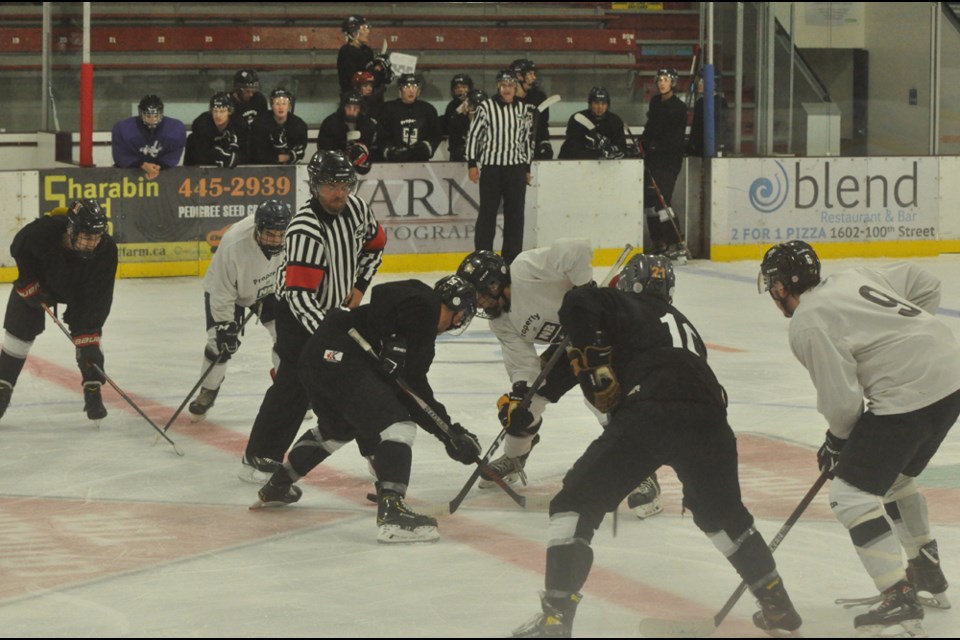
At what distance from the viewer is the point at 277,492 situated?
526 cm

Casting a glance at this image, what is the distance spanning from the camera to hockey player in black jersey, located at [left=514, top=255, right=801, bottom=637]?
12.3ft

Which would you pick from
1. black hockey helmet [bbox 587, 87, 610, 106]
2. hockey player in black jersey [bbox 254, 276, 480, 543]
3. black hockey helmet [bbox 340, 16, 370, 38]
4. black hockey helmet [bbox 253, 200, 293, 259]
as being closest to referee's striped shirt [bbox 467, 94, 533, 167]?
black hockey helmet [bbox 587, 87, 610, 106]

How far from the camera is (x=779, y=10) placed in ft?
44.1

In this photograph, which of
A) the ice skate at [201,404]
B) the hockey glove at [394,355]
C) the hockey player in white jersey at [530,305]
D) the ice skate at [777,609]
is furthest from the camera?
the ice skate at [201,404]

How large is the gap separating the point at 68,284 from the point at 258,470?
140cm

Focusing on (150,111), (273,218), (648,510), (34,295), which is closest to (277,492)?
(648,510)

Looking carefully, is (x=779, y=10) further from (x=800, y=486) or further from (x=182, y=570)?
(x=182, y=570)

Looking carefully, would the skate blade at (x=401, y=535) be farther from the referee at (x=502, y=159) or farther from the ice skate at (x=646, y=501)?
the referee at (x=502, y=159)

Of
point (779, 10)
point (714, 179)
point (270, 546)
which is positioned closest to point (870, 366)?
point (270, 546)

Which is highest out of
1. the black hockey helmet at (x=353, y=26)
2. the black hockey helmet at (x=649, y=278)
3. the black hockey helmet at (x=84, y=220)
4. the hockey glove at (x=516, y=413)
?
the black hockey helmet at (x=353, y=26)

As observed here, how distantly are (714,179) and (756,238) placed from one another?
2.00 ft

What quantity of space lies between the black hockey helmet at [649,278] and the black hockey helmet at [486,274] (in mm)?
805

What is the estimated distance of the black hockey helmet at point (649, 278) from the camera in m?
4.18

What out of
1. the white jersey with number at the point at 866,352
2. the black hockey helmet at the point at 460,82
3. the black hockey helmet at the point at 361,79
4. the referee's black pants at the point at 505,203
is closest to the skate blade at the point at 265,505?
the white jersey with number at the point at 866,352
